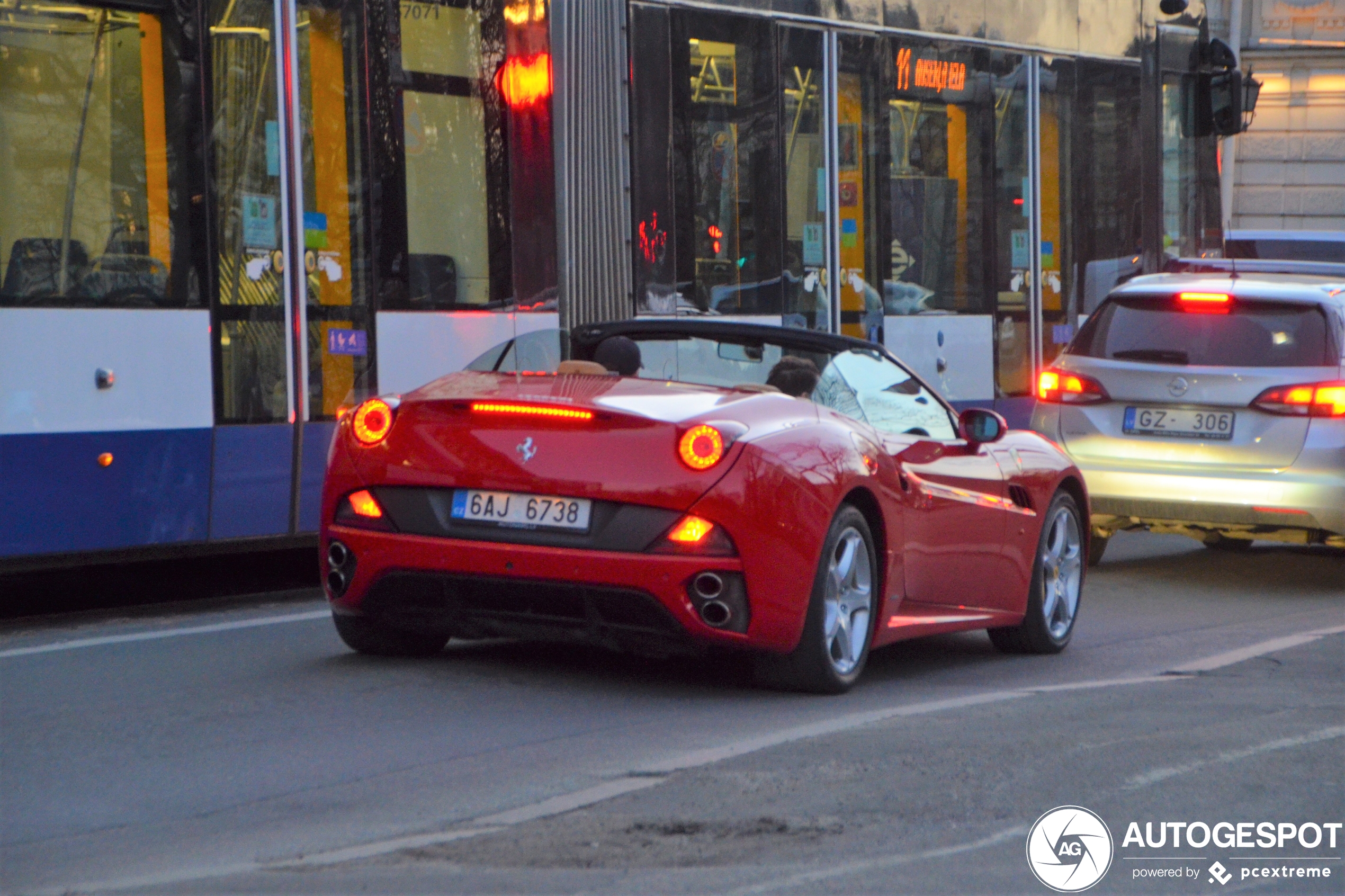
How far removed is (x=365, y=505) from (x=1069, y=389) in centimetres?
633

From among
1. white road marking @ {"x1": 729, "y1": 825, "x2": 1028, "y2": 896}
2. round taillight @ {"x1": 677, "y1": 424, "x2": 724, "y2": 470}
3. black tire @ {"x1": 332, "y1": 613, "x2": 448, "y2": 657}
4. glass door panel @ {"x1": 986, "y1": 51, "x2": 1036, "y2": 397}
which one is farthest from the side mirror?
glass door panel @ {"x1": 986, "y1": 51, "x2": 1036, "y2": 397}

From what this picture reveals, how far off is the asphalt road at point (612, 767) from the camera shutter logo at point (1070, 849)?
4 centimetres

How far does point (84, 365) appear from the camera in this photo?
901 cm

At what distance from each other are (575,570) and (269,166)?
4163 millimetres

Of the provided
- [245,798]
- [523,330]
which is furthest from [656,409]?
[523,330]

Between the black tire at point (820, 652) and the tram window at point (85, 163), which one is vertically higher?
the tram window at point (85, 163)

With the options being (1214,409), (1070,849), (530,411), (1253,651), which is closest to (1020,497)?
(1253,651)

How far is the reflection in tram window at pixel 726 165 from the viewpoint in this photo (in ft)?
40.6

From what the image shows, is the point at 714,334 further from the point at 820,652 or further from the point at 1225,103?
the point at 1225,103

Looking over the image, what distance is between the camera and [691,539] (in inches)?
253

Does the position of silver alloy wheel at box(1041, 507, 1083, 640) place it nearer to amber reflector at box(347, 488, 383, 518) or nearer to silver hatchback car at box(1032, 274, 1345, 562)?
silver hatchback car at box(1032, 274, 1345, 562)

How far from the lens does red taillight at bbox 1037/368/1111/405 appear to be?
1209 cm

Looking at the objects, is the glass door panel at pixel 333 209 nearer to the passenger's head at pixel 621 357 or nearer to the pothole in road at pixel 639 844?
the passenger's head at pixel 621 357

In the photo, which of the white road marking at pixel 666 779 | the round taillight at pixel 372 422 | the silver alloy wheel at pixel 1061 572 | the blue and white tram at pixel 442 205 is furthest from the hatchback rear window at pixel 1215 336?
the round taillight at pixel 372 422
